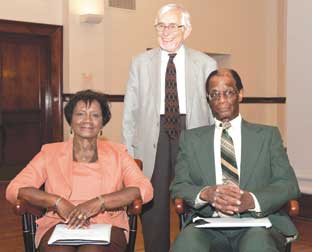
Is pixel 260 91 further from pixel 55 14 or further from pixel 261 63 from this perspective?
pixel 55 14

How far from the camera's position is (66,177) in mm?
2764

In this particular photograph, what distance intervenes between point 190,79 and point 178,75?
0.08m

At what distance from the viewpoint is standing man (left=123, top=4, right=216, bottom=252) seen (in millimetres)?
3338

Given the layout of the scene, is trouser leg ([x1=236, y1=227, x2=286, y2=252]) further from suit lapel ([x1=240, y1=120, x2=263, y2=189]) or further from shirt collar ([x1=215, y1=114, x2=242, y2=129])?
shirt collar ([x1=215, y1=114, x2=242, y2=129])

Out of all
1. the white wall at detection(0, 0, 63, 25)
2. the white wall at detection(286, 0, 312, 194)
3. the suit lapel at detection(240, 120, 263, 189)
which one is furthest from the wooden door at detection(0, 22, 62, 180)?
the suit lapel at detection(240, 120, 263, 189)

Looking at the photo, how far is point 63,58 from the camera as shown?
8516 millimetres

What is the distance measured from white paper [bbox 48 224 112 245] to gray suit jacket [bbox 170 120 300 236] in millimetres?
396

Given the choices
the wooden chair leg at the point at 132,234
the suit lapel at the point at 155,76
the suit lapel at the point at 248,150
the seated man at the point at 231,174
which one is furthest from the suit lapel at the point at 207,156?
the suit lapel at the point at 155,76

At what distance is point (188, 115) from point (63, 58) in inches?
216

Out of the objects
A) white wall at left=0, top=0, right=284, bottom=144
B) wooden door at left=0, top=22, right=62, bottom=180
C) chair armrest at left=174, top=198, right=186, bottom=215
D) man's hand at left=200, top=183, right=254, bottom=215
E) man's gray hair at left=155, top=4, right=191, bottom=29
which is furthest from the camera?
white wall at left=0, top=0, right=284, bottom=144

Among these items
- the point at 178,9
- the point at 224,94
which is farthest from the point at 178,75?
the point at 224,94

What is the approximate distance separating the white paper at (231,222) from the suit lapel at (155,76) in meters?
0.94

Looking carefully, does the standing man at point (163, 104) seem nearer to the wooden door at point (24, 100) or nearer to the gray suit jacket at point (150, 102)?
the gray suit jacket at point (150, 102)

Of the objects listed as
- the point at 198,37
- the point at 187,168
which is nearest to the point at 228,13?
the point at 198,37
